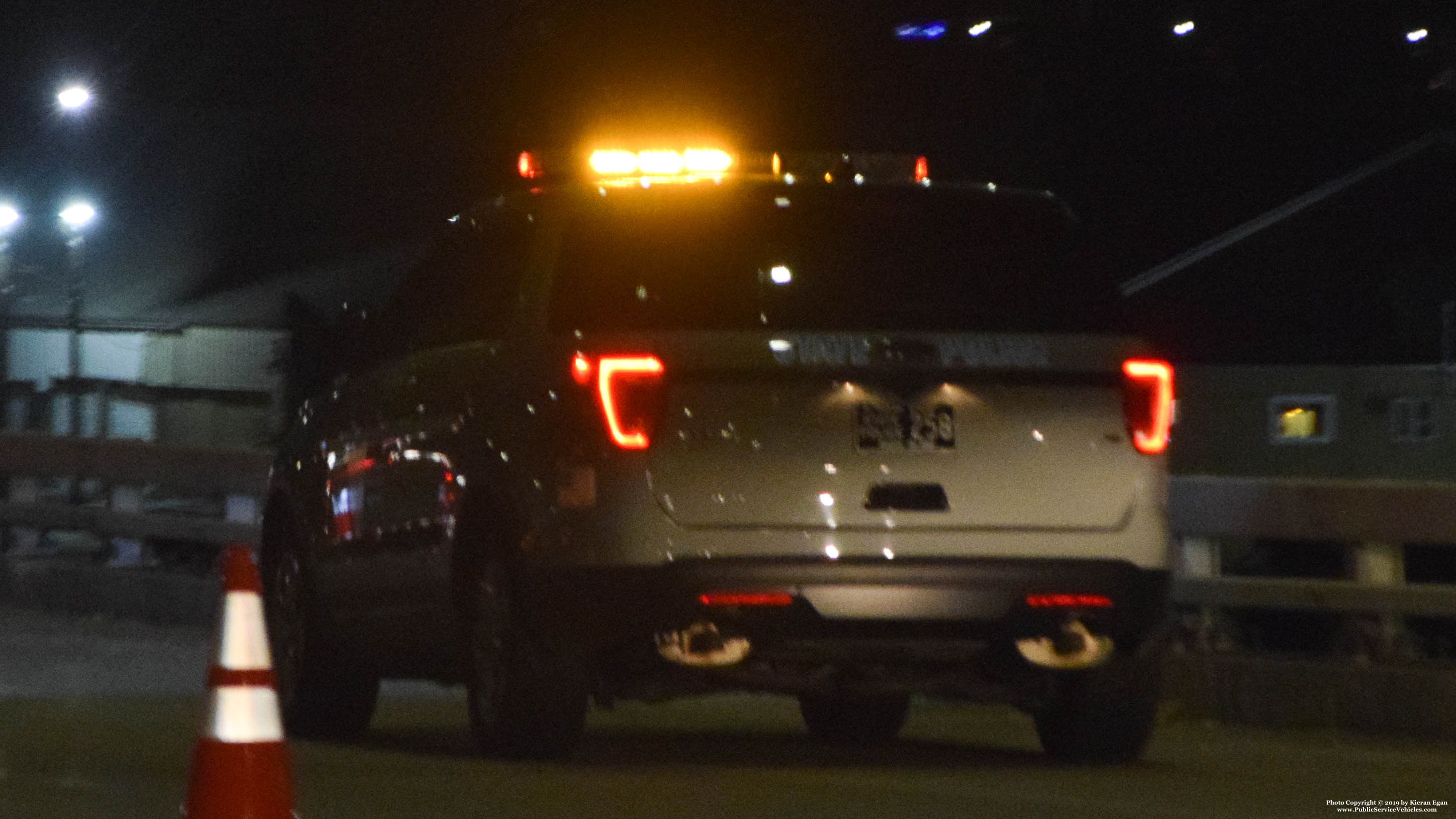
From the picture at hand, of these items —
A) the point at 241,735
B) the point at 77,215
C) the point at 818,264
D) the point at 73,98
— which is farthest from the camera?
the point at 73,98

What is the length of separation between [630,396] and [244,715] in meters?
2.10

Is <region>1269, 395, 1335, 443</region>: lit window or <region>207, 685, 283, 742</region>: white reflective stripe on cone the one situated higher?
<region>1269, 395, 1335, 443</region>: lit window

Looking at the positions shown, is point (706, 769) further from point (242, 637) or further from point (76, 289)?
point (76, 289)

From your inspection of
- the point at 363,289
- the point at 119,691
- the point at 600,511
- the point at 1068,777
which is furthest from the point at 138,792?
the point at 363,289

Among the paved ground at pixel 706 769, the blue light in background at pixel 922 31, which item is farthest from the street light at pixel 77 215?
the paved ground at pixel 706 769

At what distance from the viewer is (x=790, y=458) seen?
293 inches

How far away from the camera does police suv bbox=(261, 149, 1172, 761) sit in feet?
24.3

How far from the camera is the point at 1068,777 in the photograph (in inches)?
317

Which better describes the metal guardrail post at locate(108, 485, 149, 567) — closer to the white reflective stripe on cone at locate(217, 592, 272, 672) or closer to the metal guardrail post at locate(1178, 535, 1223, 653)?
the metal guardrail post at locate(1178, 535, 1223, 653)

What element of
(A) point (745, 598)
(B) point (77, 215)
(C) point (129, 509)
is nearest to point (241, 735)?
(A) point (745, 598)

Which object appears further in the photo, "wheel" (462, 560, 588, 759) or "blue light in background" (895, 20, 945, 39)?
"blue light in background" (895, 20, 945, 39)

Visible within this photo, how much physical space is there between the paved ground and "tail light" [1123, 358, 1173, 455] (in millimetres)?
984

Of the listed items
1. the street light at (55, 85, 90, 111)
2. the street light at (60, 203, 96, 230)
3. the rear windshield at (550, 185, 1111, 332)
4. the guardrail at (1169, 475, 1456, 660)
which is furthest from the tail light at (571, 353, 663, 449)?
the street light at (55, 85, 90, 111)

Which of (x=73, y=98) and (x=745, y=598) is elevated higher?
(x=73, y=98)
